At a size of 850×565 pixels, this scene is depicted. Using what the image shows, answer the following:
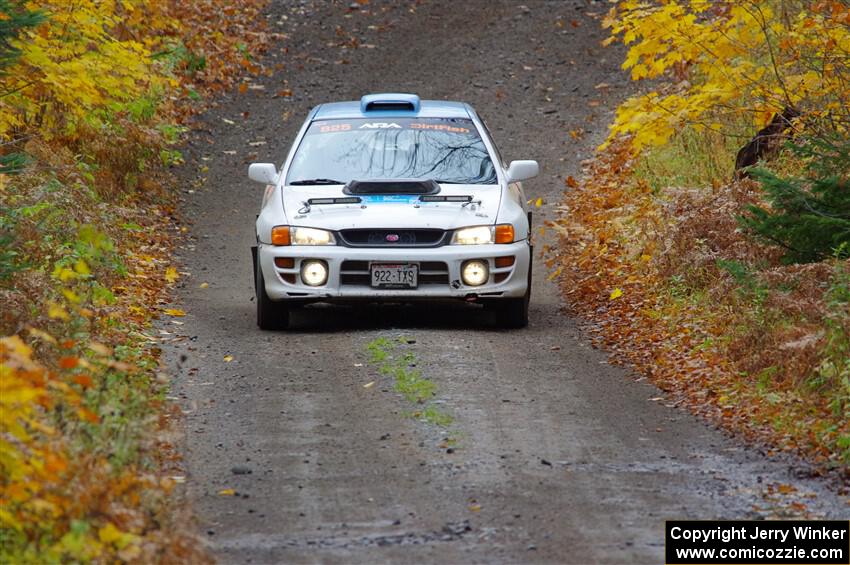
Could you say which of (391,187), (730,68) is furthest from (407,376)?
(730,68)

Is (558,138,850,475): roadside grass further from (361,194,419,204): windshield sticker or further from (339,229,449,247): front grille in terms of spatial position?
(361,194,419,204): windshield sticker

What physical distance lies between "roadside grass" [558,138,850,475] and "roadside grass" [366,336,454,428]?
176 centimetres

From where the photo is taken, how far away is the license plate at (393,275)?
10.9 metres

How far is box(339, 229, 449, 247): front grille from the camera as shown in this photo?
10953mm

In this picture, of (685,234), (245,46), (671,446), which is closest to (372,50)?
(245,46)

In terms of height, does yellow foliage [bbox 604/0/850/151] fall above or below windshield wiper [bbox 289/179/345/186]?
above

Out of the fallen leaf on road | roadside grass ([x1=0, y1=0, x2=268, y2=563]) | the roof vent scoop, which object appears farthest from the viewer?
the fallen leaf on road

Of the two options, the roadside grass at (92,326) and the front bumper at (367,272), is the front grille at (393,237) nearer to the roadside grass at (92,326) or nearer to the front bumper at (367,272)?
the front bumper at (367,272)

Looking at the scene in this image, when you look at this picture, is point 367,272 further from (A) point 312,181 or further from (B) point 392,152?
(B) point 392,152

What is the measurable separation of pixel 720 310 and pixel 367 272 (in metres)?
2.89

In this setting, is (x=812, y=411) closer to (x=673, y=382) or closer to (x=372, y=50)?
(x=673, y=382)

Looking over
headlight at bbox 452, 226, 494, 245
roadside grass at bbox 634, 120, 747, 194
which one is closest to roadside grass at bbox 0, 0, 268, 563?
headlight at bbox 452, 226, 494, 245

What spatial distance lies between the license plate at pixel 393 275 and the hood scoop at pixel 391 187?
Result: 0.78 metres

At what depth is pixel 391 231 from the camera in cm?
1094
